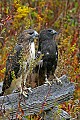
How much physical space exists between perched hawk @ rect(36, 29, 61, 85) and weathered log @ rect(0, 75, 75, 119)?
0.35 m

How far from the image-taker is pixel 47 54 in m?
5.73

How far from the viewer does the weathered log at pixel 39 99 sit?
4750 millimetres

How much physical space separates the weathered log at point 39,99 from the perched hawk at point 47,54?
35cm

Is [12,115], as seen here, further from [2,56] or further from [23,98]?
[2,56]

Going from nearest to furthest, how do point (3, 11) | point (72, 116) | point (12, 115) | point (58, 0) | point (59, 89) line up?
point (12, 115), point (59, 89), point (72, 116), point (3, 11), point (58, 0)

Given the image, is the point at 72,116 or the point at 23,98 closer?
the point at 23,98

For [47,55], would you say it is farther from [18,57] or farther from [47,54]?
[18,57]

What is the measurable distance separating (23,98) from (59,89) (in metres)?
0.50

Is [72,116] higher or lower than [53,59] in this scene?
lower

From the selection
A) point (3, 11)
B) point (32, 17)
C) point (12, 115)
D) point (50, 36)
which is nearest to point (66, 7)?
point (32, 17)

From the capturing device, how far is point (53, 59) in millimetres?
5766

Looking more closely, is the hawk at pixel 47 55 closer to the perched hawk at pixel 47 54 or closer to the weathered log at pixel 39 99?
the perched hawk at pixel 47 54

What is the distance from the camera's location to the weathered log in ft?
15.6

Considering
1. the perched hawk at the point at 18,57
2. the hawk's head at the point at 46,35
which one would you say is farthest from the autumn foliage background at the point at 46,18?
the perched hawk at the point at 18,57
